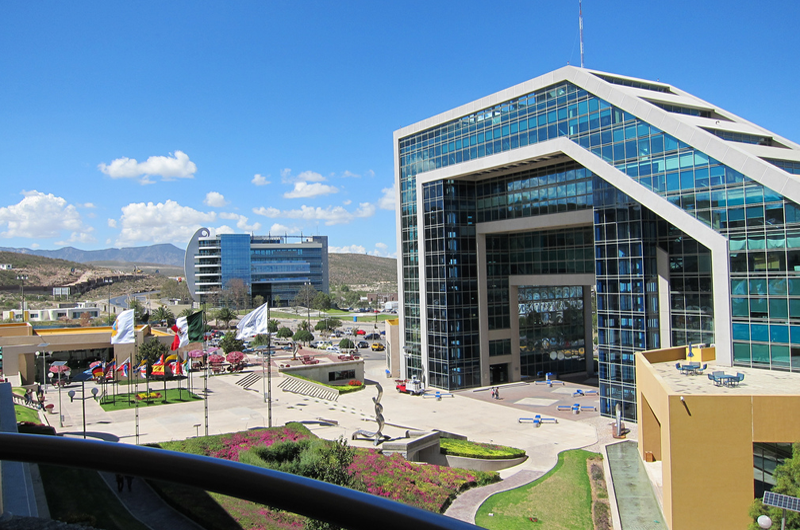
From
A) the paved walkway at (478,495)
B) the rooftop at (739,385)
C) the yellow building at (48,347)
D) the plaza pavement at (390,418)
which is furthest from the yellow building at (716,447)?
the yellow building at (48,347)

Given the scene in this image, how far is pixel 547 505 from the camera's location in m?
22.6

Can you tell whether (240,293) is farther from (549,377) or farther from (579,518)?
(579,518)

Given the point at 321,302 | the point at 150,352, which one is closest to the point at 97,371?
the point at 150,352

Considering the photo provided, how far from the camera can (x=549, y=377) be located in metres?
51.8

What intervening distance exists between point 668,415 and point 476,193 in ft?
113

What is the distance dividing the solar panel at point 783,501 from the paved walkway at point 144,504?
48.5ft

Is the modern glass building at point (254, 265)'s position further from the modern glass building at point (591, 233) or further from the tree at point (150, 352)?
the modern glass building at point (591, 233)

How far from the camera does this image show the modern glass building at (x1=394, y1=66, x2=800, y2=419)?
96.7ft

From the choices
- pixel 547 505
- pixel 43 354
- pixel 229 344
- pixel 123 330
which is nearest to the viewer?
pixel 547 505

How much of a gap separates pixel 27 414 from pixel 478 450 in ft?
87.6

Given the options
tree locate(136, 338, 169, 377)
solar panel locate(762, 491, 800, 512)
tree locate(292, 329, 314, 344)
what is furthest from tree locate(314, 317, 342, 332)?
solar panel locate(762, 491, 800, 512)

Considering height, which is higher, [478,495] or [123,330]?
[123,330]

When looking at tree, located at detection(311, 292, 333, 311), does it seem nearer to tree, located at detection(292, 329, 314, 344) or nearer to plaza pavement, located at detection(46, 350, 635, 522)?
tree, located at detection(292, 329, 314, 344)

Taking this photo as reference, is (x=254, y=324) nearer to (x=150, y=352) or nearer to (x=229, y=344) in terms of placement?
(x=150, y=352)
